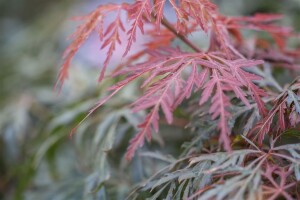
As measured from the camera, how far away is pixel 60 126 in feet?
3.62

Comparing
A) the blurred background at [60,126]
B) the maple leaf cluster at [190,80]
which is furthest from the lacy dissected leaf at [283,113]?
the blurred background at [60,126]

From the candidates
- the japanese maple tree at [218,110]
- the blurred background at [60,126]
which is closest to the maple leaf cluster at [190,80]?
the japanese maple tree at [218,110]

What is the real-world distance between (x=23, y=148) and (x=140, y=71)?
0.75 meters

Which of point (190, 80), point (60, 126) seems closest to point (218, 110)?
point (190, 80)

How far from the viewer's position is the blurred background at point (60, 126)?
3.20ft

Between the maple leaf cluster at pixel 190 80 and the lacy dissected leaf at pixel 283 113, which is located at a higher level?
the maple leaf cluster at pixel 190 80

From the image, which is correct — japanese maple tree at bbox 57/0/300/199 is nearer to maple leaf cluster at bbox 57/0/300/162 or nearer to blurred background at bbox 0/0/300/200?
maple leaf cluster at bbox 57/0/300/162

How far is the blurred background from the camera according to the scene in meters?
0.98

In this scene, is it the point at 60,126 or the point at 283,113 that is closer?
the point at 283,113

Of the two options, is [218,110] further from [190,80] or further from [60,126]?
[60,126]

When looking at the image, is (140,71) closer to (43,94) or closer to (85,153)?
(85,153)

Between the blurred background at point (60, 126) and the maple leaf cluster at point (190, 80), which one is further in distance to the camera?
the blurred background at point (60, 126)

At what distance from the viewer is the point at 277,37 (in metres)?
0.89

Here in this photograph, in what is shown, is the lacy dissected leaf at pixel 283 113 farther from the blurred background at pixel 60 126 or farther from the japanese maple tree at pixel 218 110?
the blurred background at pixel 60 126
